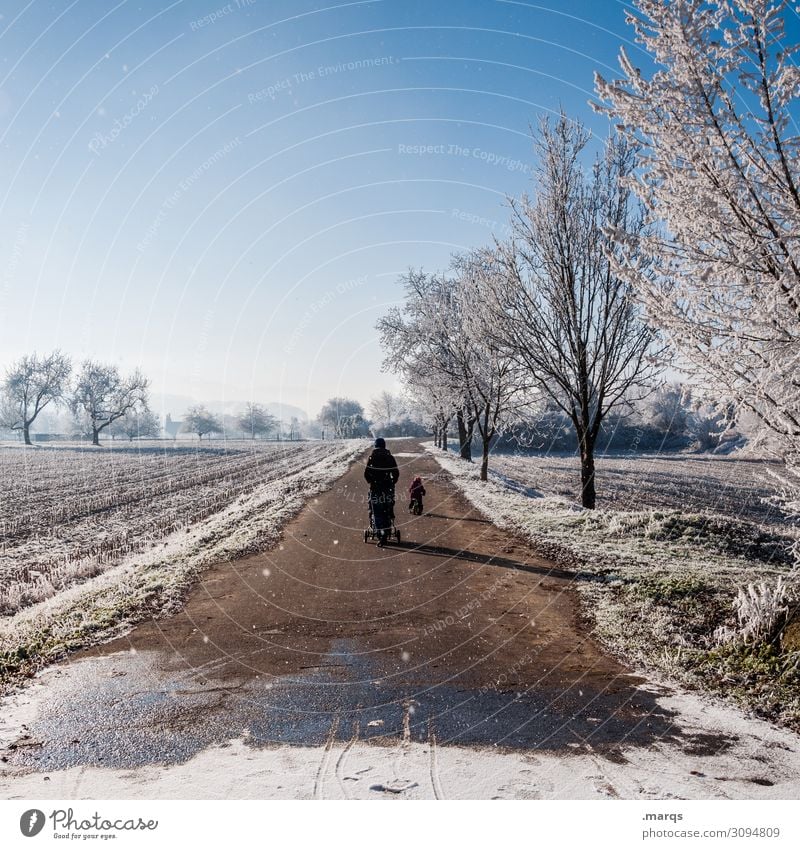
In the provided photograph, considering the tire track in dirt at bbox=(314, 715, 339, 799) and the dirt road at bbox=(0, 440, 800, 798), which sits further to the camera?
the dirt road at bbox=(0, 440, 800, 798)

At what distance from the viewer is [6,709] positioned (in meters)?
4.60

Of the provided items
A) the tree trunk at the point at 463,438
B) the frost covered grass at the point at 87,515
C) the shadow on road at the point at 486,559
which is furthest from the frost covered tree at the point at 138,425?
the shadow on road at the point at 486,559

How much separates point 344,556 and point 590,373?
847 centimetres

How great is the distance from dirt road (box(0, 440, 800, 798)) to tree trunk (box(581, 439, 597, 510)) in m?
7.73

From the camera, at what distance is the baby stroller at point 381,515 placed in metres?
11.5

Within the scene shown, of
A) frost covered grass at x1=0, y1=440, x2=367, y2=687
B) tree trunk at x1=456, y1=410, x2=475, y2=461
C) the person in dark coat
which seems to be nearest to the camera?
frost covered grass at x1=0, y1=440, x2=367, y2=687

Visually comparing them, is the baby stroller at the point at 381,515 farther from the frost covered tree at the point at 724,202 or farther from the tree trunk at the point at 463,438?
the tree trunk at the point at 463,438

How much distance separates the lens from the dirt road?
361cm

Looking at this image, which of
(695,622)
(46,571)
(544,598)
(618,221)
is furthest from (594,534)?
(46,571)
